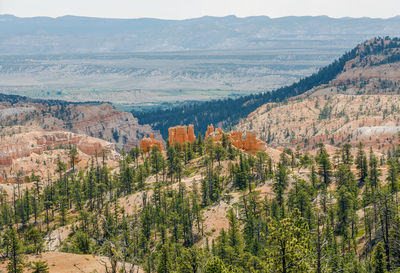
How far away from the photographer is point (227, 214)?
107 metres

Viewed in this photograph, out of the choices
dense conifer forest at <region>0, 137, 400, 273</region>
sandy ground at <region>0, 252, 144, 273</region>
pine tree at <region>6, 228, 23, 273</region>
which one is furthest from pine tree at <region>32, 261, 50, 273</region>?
pine tree at <region>6, 228, 23, 273</region>

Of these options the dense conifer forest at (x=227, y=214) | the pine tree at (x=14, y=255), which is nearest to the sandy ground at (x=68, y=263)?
the pine tree at (x=14, y=255)

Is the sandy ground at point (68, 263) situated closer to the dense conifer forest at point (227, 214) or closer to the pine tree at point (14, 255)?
the pine tree at point (14, 255)

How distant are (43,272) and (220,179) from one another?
63933mm

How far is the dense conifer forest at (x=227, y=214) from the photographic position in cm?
6712

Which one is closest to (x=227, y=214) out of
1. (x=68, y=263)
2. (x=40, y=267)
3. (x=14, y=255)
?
(x=68, y=263)

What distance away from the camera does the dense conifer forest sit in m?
67.1

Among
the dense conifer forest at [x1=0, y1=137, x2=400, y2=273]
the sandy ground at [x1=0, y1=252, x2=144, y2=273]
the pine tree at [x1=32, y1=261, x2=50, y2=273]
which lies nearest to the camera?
the pine tree at [x1=32, y1=261, x2=50, y2=273]

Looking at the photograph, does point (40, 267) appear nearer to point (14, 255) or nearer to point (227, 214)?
point (14, 255)

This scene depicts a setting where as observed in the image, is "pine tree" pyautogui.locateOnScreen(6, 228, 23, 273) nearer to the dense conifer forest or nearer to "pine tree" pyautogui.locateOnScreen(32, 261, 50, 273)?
the dense conifer forest

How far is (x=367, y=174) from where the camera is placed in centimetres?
11712

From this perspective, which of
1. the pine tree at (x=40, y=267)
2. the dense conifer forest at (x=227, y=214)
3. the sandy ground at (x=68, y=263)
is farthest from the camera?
the sandy ground at (x=68, y=263)

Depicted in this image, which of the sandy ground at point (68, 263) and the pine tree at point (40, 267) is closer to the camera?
the pine tree at point (40, 267)

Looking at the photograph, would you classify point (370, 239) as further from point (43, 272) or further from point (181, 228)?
point (43, 272)
